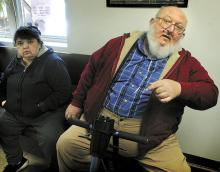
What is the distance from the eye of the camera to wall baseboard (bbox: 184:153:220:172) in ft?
7.45

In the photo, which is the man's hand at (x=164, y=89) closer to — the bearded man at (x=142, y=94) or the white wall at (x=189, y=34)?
the bearded man at (x=142, y=94)

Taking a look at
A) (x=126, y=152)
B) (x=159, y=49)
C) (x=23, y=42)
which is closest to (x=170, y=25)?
(x=159, y=49)

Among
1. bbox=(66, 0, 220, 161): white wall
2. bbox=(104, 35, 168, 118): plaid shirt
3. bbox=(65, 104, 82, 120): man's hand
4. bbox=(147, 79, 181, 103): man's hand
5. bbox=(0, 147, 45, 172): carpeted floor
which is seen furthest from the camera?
bbox=(0, 147, 45, 172): carpeted floor

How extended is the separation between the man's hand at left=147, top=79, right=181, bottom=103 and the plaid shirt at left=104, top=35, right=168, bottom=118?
0.37m

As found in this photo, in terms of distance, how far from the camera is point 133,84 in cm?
169

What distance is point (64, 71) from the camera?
6.66 ft

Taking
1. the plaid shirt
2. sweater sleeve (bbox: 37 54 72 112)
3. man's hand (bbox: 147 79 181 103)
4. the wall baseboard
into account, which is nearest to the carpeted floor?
sweater sleeve (bbox: 37 54 72 112)

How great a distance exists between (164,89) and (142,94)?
444 millimetres

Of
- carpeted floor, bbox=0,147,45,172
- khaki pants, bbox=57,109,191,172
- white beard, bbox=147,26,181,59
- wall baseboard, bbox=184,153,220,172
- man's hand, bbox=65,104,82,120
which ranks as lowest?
wall baseboard, bbox=184,153,220,172

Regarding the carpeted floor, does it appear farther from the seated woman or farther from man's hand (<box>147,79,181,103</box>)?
man's hand (<box>147,79,181,103</box>)

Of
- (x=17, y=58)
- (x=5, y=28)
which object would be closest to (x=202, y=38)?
(x=17, y=58)

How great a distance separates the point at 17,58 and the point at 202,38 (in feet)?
4.79

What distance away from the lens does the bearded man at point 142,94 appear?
1.58 m

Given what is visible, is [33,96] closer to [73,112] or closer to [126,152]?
[73,112]
